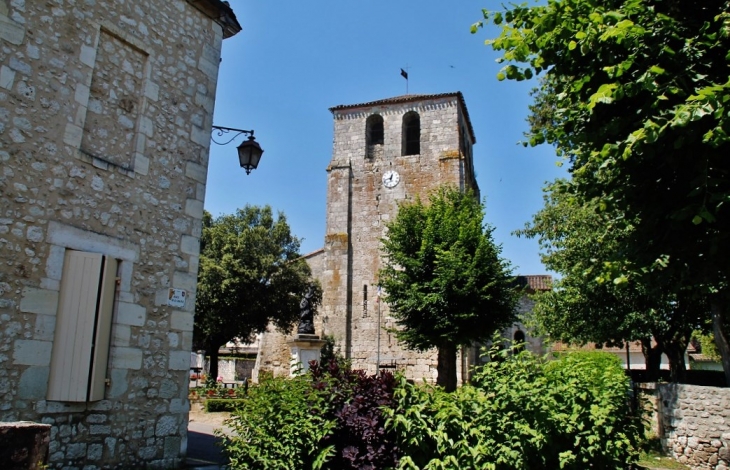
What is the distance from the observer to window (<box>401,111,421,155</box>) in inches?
1085

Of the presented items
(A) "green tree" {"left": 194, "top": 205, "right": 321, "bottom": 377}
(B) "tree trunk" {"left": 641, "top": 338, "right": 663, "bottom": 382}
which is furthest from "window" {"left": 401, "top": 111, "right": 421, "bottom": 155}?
(B) "tree trunk" {"left": 641, "top": 338, "right": 663, "bottom": 382}

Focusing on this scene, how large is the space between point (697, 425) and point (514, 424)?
7309mm

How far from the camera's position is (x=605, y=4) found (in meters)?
5.45

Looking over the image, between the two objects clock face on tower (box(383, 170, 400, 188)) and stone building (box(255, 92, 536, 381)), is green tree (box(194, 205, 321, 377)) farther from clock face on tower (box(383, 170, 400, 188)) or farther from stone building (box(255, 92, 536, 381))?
clock face on tower (box(383, 170, 400, 188))

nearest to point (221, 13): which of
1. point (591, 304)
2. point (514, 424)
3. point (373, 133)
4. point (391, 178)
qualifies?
point (514, 424)

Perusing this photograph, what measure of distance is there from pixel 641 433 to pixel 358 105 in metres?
24.4

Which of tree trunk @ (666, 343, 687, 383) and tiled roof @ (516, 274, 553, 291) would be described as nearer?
tree trunk @ (666, 343, 687, 383)

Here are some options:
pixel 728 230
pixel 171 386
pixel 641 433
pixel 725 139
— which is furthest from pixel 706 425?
pixel 171 386

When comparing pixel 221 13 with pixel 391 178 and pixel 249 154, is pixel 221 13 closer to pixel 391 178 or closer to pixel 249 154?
pixel 249 154

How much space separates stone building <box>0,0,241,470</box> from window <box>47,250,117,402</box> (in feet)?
0.05

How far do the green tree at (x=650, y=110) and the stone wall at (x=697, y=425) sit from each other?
4.88 meters

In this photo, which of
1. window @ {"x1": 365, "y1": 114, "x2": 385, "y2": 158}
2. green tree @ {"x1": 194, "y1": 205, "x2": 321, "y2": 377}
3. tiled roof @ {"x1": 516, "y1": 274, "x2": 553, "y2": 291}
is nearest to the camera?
green tree @ {"x1": 194, "y1": 205, "x2": 321, "y2": 377}

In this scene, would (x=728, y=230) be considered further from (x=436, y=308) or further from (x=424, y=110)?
(x=424, y=110)

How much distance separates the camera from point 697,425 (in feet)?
32.5
